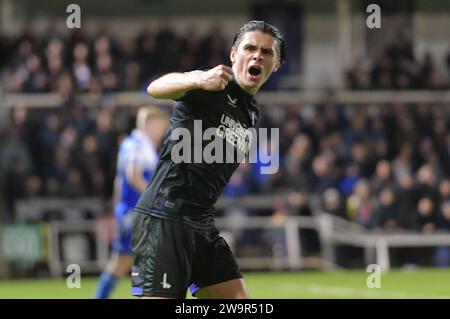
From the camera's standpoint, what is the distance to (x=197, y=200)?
22.5ft

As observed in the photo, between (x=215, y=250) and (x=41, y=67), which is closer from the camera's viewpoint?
(x=215, y=250)

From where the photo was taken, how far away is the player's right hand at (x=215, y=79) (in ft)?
20.2

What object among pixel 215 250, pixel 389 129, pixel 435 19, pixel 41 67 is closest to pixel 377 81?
pixel 389 129

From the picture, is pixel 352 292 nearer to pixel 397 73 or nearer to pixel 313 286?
pixel 313 286

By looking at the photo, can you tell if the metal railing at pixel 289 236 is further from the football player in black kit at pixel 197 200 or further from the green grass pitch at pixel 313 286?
the football player in black kit at pixel 197 200

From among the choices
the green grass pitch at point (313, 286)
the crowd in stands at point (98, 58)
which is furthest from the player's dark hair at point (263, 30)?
the crowd in stands at point (98, 58)

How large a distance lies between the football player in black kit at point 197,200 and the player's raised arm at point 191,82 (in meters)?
0.23

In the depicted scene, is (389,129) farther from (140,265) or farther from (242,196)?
(140,265)

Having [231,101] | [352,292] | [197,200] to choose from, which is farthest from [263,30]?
[352,292]

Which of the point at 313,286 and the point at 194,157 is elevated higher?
the point at 194,157

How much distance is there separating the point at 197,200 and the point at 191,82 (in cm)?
87

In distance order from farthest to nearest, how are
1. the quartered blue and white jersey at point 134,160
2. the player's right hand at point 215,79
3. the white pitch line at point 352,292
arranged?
1. the white pitch line at point 352,292
2. the quartered blue and white jersey at point 134,160
3. the player's right hand at point 215,79

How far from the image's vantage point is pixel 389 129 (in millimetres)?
22828
